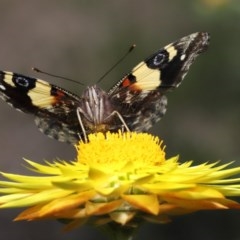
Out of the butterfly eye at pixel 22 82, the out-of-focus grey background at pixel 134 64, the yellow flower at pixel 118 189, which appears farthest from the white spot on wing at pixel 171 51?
the out-of-focus grey background at pixel 134 64

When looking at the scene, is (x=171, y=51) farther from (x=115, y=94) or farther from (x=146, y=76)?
(x=115, y=94)

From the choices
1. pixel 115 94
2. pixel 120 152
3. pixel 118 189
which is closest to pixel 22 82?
pixel 115 94

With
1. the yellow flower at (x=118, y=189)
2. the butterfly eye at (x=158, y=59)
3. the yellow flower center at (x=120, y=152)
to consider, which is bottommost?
the yellow flower at (x=118, y=189)

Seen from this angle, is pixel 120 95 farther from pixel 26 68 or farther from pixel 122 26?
pixel 26 68

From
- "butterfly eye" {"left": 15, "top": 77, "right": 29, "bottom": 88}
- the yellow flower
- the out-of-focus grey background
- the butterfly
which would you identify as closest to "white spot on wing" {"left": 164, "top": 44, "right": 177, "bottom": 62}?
the butterfly

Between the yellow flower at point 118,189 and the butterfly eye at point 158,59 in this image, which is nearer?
the yellow flower at point 118,189

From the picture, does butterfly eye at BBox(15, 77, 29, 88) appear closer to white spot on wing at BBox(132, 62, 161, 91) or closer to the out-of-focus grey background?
white spot on wing at BBox(132, 62, 161, 91)

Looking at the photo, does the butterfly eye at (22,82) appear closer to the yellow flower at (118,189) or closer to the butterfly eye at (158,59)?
the butterfly eye at (158,59)
